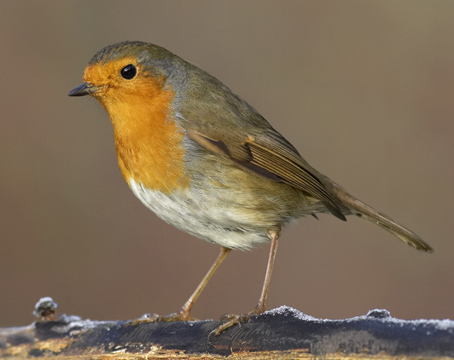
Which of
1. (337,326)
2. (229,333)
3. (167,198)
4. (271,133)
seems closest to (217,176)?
(167,198)

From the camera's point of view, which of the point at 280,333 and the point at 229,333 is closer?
the point at 280,333

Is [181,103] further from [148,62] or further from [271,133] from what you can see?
[271,133]

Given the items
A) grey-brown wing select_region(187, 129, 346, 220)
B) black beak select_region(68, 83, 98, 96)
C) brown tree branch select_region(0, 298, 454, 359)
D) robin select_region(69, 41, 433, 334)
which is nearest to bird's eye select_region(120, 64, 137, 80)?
robin select_region(69, 41, 433, 334)

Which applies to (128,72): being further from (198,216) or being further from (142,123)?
(198,216)

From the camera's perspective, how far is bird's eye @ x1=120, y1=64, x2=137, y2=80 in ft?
9.05

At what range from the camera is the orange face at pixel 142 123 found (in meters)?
2.63

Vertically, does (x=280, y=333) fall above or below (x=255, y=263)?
below

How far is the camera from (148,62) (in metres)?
2.81

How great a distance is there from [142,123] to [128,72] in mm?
225

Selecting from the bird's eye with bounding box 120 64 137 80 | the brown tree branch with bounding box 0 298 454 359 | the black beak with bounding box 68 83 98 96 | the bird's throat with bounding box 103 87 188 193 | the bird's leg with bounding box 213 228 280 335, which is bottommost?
the brown tree branch with bounding box 0 298 454 359

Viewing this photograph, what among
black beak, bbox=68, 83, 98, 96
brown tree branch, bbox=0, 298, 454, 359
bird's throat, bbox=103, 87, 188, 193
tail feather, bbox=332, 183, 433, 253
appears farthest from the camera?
tail feather, bbox=332, 183, 433, 253

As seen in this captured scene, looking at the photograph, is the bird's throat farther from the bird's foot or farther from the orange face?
the bird's foot

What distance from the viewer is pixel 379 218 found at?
10.00 feet

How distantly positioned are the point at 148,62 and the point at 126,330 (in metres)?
1.06
